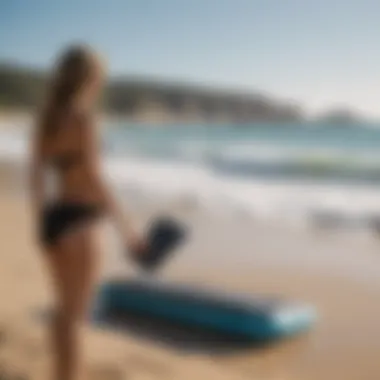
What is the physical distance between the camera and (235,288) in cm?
229

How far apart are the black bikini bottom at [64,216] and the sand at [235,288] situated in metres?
0.20

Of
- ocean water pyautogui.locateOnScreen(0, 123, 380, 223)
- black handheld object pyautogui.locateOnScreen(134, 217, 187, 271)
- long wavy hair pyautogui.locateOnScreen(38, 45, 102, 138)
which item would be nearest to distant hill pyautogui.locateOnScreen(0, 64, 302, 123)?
ocean water pyautogui.locateOnScreen(0, 123, 380, 223)

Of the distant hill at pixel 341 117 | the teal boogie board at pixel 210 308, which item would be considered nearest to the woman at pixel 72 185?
the teal boogie board at pixel 210 308

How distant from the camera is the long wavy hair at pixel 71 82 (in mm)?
1787

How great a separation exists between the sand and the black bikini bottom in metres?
0.20

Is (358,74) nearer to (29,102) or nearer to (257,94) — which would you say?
(257,94)

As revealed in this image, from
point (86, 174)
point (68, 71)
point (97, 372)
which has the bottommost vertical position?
point (97, 372)

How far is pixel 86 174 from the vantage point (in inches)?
71.9

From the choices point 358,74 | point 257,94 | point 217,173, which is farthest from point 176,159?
point 358,74

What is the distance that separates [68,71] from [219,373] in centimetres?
70

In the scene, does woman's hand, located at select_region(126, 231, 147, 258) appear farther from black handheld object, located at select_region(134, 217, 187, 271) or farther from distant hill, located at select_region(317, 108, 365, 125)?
distant hill, located at select_region(317, 108, 365, 125)

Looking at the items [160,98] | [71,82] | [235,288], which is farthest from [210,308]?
[71,82]

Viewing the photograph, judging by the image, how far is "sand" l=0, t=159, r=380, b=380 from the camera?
6.60 ft

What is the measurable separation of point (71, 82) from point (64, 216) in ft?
0.82
